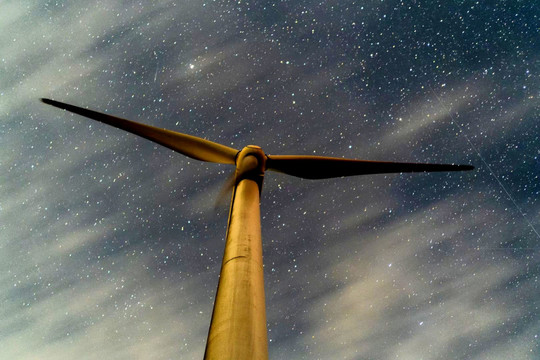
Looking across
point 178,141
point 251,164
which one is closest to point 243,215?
point 251,164

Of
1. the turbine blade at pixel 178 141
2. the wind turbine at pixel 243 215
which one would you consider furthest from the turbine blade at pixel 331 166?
the turbine blade at pixel 178 141

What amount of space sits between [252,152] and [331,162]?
3276 millimetres

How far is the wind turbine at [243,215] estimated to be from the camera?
17.5 ft

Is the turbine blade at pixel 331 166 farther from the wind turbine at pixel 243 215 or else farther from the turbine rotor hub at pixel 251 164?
the turbine rotor hub at pixel 251 164

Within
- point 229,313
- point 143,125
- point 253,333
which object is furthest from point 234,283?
point 143,125

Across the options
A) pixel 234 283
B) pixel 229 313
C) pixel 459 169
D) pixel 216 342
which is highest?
pixel 459 169

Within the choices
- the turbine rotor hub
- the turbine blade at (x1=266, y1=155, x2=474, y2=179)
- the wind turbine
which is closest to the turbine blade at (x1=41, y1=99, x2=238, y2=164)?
the wind turbine

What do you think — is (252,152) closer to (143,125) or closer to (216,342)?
(143,125)

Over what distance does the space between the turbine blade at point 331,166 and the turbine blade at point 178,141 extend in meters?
1.61

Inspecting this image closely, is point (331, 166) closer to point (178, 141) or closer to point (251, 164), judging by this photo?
point (251, 164)

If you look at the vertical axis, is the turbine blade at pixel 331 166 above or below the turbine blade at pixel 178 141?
below

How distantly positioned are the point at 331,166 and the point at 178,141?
5.43m

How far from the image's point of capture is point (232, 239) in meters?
7.45

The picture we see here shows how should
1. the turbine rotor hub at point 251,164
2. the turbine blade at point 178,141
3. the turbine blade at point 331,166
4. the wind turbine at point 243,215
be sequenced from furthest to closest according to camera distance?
the turbine blade at point 331,166 → the turbine blade at point 178,141 → the turbine rotor hub at point 251,164 → the wind turbine at point 243,215
